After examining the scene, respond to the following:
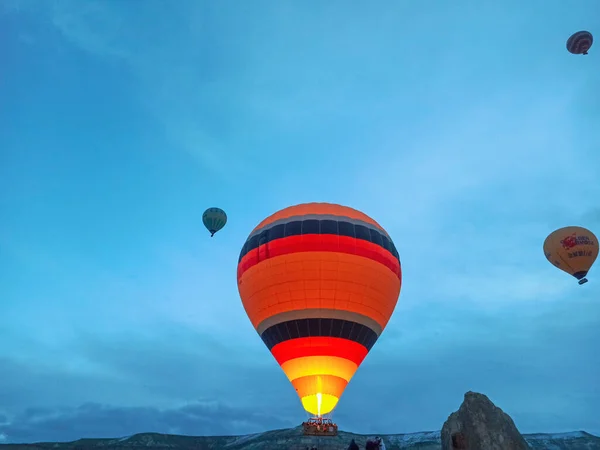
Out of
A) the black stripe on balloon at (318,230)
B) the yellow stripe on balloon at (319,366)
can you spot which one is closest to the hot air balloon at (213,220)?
the black stripe on balloon at (318,230)

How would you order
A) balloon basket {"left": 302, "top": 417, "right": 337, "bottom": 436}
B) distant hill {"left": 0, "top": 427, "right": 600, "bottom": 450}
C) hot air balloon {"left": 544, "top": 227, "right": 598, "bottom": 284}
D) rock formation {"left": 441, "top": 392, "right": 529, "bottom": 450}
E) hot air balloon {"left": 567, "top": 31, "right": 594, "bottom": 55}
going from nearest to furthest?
rock formation {"left": 441, "top": 392, "right": 529, "bottom": 450} < balloon basket {"left": 302, "top": 417, "right": 337, "bottom": 436} < hot air balloon {"left": 544, "top": 227, "right": 598, "bottom": 284} < hot air balloon {"left": 567, "top": 31, "right": 594, "bottom": 55} < distant hill {"left": 0, "top": 427, "right": 600, "bottom": 450}

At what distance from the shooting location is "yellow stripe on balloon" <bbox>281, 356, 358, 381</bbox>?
2775 centimetres

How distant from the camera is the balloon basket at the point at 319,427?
26.7 metres

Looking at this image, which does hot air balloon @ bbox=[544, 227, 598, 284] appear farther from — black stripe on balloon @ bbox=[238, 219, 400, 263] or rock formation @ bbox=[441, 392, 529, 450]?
rock formation @ bbox=[441, 392, 529, 450]

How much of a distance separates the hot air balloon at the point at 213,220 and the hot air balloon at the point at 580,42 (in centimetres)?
3103

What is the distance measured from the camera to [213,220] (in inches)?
1813

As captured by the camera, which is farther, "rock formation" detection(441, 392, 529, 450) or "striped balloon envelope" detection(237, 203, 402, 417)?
"striped balloon envelope" detection(237, 203, 402, 417)

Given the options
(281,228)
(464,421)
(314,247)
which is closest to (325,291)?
(314,247)

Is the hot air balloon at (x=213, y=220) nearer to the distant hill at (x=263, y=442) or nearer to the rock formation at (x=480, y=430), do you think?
the rock formation at (x=480, y=430)

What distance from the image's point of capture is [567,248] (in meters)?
40.5

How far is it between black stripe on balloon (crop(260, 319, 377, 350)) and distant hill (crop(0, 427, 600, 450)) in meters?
82.6

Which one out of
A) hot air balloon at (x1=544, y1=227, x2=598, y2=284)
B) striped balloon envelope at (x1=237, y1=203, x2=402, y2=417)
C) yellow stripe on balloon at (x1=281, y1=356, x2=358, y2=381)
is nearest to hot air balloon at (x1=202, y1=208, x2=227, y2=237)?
striped balloon envelope at (x1=237, y1=203, x2=402, y2=417)

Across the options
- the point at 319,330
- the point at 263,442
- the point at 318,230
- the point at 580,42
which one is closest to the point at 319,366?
the point at 319,330

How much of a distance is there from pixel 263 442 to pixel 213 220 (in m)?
98.1
